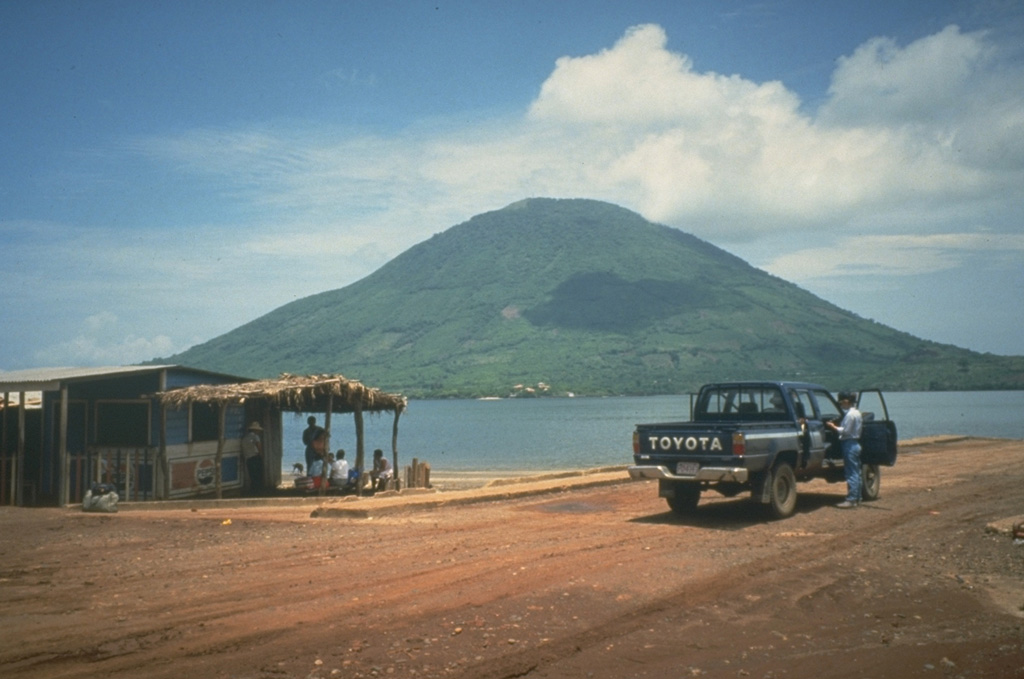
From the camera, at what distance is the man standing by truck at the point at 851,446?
13.3m

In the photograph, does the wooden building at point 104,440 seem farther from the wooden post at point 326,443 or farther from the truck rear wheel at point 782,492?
the truck rear wheel at point 782,492

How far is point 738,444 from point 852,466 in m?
2.94

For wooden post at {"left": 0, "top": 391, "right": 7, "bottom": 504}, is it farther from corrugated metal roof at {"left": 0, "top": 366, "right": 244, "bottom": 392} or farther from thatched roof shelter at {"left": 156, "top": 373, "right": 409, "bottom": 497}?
thatched roof shelter at {"left": 156, "top": 373, "right": 409, "bottom": 497}

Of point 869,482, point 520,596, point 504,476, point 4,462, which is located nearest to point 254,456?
point 4,462

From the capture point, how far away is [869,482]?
14336 mm

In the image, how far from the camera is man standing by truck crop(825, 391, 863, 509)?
43.8 ft

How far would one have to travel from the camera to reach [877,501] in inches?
567

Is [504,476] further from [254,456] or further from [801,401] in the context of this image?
[801,401]

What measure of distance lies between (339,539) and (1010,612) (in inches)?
295

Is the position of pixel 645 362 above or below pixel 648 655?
above

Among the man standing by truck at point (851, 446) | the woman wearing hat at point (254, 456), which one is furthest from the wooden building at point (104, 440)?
→ the man standing by truck at point (851, 446)

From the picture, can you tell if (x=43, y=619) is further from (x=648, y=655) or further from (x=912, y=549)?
(x=912, y=549)

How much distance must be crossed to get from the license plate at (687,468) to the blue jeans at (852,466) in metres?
2.86

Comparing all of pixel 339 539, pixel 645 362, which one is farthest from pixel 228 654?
pixel 645 362
